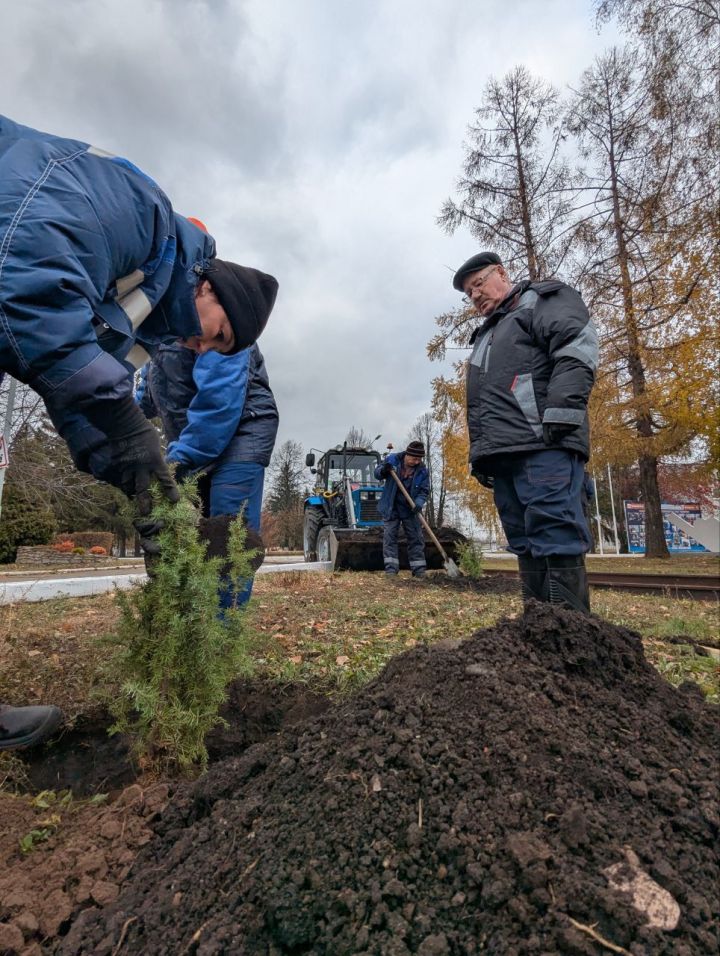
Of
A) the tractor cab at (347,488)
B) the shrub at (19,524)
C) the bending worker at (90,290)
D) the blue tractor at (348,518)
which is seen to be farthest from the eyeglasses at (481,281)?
the shrub at (19,524)

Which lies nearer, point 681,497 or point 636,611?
point 636,611

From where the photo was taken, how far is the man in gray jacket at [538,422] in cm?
298

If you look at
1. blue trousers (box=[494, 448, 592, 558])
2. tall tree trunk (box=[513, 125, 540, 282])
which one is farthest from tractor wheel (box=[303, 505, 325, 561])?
blue trousers (box=[494, 448, 592, 558])

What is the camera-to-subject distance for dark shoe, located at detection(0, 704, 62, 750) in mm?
2055

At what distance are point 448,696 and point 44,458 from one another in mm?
17596

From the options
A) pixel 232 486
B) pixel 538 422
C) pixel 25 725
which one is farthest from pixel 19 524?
pixel 538 422

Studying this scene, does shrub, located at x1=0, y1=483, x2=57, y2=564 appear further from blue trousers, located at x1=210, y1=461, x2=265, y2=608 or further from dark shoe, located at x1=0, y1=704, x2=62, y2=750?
dark shoe, located at x1=0, y1=704, x2=62, y2=750

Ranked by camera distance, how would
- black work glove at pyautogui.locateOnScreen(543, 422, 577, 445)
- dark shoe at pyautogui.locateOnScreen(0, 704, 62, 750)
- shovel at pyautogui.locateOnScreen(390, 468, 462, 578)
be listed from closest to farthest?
Result: dark shoe at pyautogui.locateOnScreen(0, 704, 62, 750) < black work glove at pyautogui.locateOnScreen(543, 422, 577, 445) < shovel at pyautogui.locateOnScreen(390, 468, 462, 578)

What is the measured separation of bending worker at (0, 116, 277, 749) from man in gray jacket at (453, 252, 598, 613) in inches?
72.8

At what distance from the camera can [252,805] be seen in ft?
4.38

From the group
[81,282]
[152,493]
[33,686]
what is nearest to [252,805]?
[152,493]

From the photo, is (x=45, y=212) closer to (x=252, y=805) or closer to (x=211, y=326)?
(x=211, y=326)

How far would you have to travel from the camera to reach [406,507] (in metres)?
9.05

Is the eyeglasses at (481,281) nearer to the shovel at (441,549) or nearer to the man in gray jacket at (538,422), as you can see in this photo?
the man in gray jacket at (538,422)
